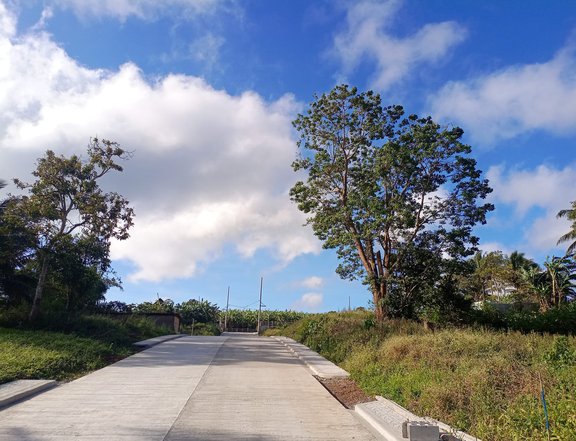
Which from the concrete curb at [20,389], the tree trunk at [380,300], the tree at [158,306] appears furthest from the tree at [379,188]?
the tree at [158,306]

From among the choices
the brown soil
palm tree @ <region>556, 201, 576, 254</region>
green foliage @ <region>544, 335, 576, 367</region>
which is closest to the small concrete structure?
the brown soil

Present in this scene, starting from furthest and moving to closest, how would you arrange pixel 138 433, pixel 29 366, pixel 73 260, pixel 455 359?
pixel 73 260
pixel 29 366
pixel 455 359
pixel 138 433

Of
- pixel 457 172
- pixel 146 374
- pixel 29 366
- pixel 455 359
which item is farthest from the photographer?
pixel 457 172

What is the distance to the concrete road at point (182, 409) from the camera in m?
7.83

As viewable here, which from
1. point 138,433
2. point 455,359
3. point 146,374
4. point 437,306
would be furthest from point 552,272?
point 138,433

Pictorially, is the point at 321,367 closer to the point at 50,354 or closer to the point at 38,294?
the point at 50,354

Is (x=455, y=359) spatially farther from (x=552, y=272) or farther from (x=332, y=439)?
(x=552, y=272)

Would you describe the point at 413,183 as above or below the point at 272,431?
above

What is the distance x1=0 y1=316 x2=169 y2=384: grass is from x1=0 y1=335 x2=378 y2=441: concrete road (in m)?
0.89

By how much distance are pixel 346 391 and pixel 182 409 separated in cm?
490

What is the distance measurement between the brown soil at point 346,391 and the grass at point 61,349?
6.76m

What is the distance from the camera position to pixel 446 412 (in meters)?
8.79

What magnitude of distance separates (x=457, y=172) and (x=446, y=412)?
18.1 metres

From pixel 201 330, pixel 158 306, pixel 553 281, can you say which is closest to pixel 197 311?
pixel 158 306
